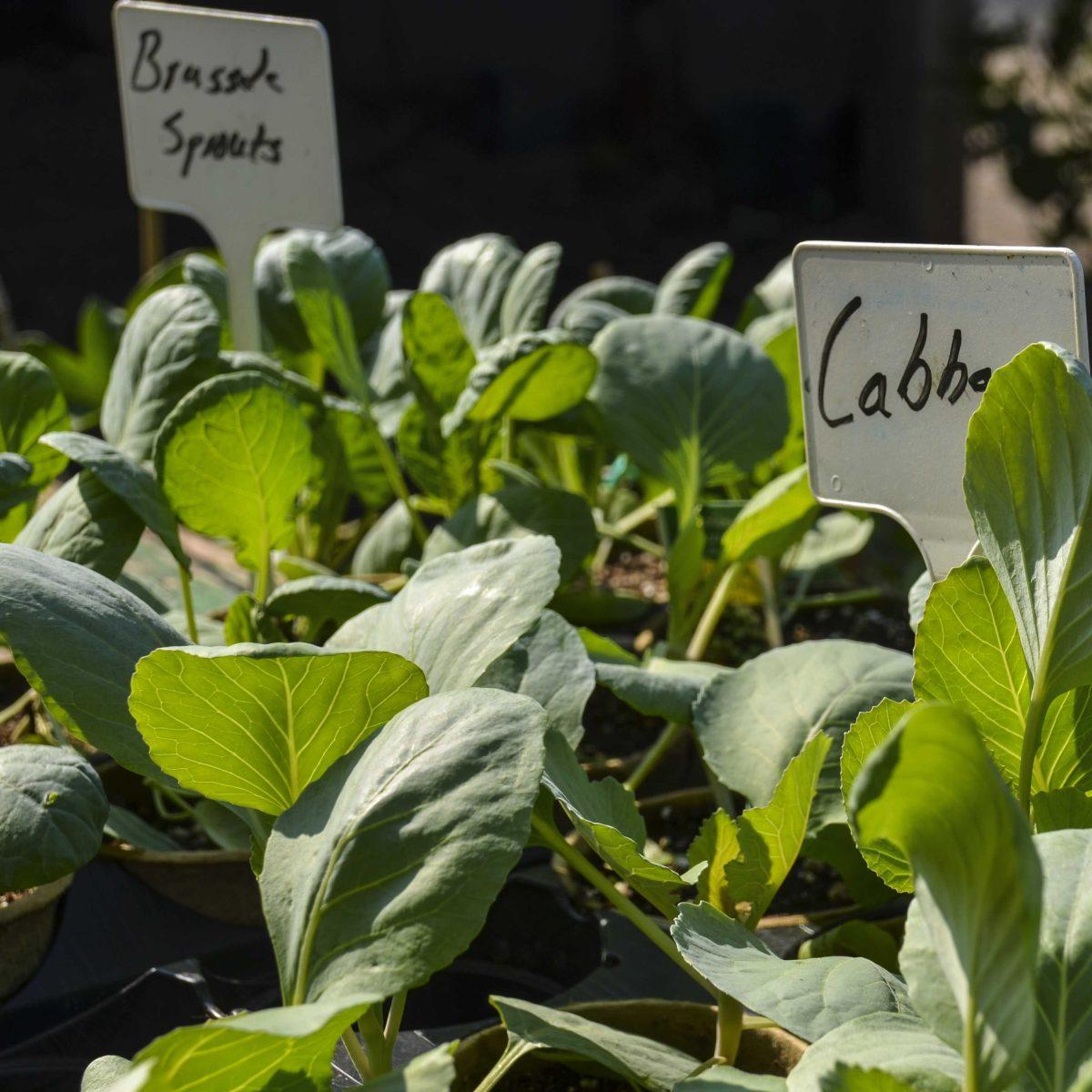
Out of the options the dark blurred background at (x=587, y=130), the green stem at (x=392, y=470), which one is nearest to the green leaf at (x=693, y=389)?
the green stem at (x=392, y=470)

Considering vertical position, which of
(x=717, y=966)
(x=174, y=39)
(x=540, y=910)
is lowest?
(x=540, y=910)

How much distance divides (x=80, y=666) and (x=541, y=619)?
0.22 metres

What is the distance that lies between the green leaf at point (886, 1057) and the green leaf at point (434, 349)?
670mm

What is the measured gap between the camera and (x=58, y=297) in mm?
3178

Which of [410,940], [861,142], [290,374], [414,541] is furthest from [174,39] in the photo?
[861,142]

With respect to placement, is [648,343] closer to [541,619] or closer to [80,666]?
[541,619]

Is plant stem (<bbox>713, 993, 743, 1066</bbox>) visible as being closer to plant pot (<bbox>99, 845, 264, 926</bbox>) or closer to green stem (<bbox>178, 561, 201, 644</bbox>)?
plant pot (<bbox>99, 845, 264, 926</bbox>)

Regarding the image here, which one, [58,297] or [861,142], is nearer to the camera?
[58,297]

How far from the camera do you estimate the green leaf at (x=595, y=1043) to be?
482mm

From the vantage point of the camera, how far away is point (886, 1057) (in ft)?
1.35

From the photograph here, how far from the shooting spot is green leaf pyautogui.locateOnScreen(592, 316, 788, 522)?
0.98 meters

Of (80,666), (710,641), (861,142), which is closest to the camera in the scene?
(80,666)

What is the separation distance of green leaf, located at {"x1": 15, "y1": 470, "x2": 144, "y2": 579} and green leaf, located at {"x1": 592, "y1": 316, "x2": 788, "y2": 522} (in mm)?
354

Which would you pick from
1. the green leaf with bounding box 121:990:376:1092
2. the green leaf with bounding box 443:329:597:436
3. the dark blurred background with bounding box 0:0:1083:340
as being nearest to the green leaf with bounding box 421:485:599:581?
the green leaf with bounding box 443:329:597:436
